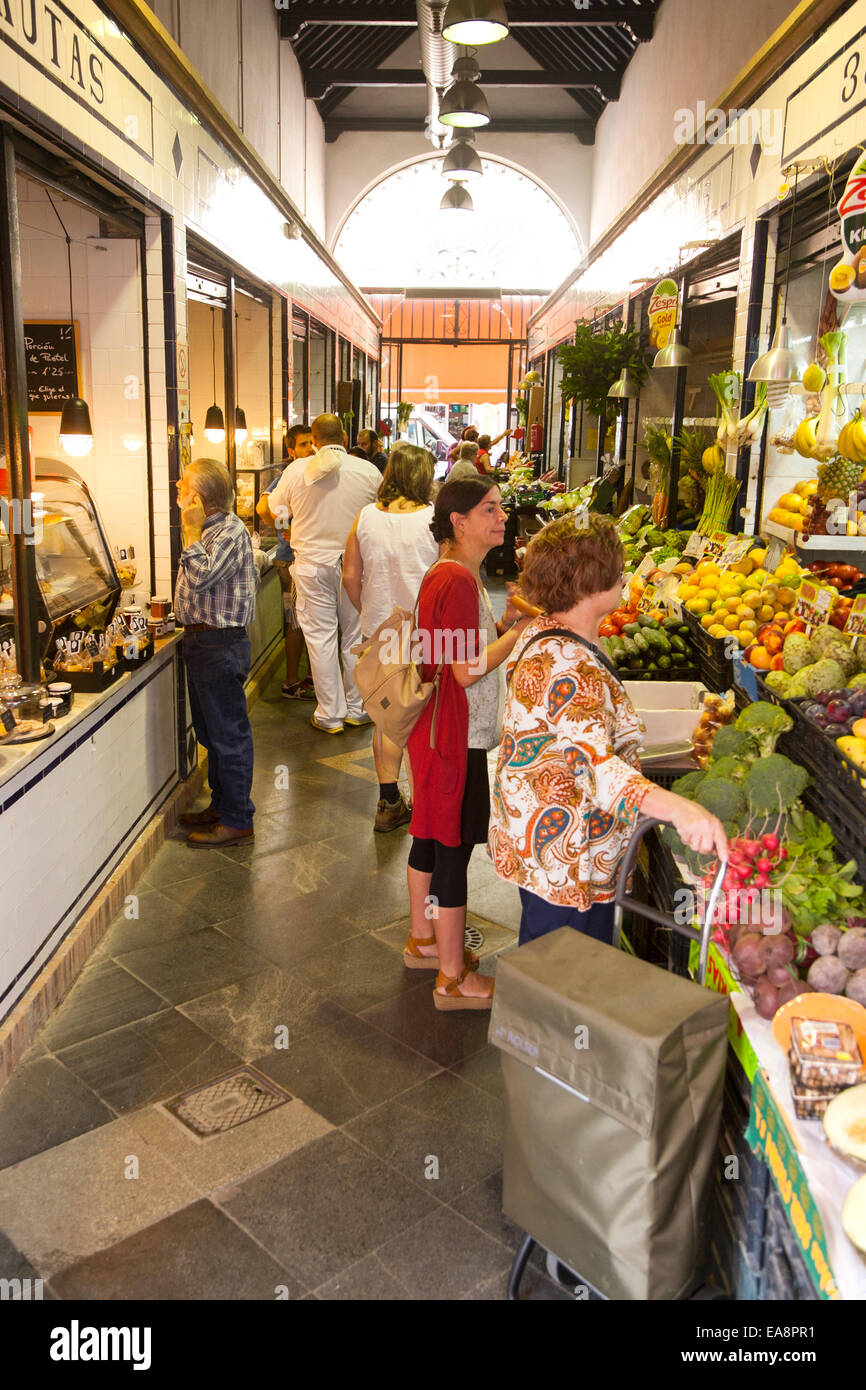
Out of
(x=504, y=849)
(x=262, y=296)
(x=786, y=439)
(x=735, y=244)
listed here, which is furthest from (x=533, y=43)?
(x=504, y=849)

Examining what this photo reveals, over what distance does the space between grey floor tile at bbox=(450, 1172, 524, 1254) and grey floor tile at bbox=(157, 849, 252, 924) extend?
1.93 meters

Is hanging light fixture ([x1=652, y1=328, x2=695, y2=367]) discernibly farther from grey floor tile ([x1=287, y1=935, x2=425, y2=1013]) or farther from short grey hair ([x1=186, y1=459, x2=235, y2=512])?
grey floor tile ([x1=287, y1=935, x2=425, y2=1013])

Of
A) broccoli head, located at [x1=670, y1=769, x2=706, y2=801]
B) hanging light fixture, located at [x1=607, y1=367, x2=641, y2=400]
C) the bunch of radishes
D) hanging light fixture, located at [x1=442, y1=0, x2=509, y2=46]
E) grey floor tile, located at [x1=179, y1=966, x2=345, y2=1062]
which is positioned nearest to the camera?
the bunch of radishes

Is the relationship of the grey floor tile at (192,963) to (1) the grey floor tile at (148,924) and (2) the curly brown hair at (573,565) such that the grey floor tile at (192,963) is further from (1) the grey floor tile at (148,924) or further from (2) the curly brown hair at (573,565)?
(2) the curly brown hair at (573,565)

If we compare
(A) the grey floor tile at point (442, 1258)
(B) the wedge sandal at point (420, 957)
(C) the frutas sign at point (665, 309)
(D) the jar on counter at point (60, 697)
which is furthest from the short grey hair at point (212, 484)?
(C) the frutas sign at point (665, 309)

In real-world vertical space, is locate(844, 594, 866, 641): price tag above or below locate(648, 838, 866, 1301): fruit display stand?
above

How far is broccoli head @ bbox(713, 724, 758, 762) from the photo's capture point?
3.26 meters

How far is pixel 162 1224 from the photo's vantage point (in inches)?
107

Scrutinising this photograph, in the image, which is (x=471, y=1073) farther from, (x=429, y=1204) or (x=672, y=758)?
(x=672, y=758)

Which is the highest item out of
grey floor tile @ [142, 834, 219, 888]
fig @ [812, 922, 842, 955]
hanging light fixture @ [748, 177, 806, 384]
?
hanging light fixture @ [748, 177, 806, 384]

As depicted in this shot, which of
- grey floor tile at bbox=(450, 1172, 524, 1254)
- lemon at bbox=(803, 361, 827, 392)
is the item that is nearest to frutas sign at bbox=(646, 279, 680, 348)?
lemon at bbox=(803, 361, 827, 392)

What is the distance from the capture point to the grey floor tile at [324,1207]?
263 centimetres

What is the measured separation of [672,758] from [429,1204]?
5.73 ft

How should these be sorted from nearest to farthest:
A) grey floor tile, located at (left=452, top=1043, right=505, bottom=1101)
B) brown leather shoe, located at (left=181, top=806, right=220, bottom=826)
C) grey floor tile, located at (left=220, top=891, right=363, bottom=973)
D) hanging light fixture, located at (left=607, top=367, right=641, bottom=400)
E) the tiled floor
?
the tiled floor
grey floor tile, located at (left=452, top=1043, right=505, bottom=1101)
grey floor tile, located at (left=220, top=891, right=363, bottom=973)
brown leather shoe, located at (left=181, top=806, right=220, bottom=826)
hanging light fixture, located at (left=607, top=367, right=641, bottom=400)
